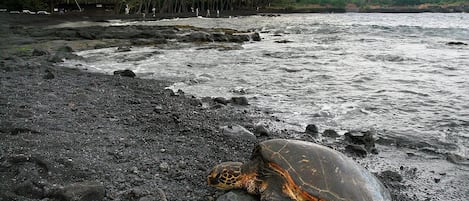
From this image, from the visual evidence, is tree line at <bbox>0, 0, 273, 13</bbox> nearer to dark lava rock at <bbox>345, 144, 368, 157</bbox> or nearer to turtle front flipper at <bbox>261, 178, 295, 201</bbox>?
dark lava rock at <bbox>345, 144, 368, 157</bbox>

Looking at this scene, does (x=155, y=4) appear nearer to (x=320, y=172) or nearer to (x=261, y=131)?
(x=261, y=131)

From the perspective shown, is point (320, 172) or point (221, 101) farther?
point (221, 101)

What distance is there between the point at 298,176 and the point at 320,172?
0.26 m

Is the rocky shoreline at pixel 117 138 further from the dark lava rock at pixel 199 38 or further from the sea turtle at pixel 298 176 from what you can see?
the dark lava rock at pixel 199 38

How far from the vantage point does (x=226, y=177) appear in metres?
4.93

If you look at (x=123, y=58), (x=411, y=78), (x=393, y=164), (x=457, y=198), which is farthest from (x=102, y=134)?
(x=123, y=58)

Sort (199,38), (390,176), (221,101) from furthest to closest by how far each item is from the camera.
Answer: (199,38) → (221,101) → (390,176)

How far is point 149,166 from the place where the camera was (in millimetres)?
5617

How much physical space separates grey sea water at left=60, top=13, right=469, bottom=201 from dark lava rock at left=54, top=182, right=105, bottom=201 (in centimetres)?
443

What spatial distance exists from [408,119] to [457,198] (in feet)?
14.4

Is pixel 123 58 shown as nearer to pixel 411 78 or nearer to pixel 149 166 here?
pixel 411 78

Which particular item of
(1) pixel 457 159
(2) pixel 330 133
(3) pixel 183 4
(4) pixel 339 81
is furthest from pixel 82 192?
(3) pixel 183 4

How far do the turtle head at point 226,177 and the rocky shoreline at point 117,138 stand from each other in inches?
4.6

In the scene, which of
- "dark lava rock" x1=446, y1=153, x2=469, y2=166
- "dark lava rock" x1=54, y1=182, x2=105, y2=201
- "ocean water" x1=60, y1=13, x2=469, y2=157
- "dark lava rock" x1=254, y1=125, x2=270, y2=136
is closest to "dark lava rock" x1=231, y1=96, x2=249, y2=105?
"ocean water" x1=60, y1=13, x2=469, y2=157
